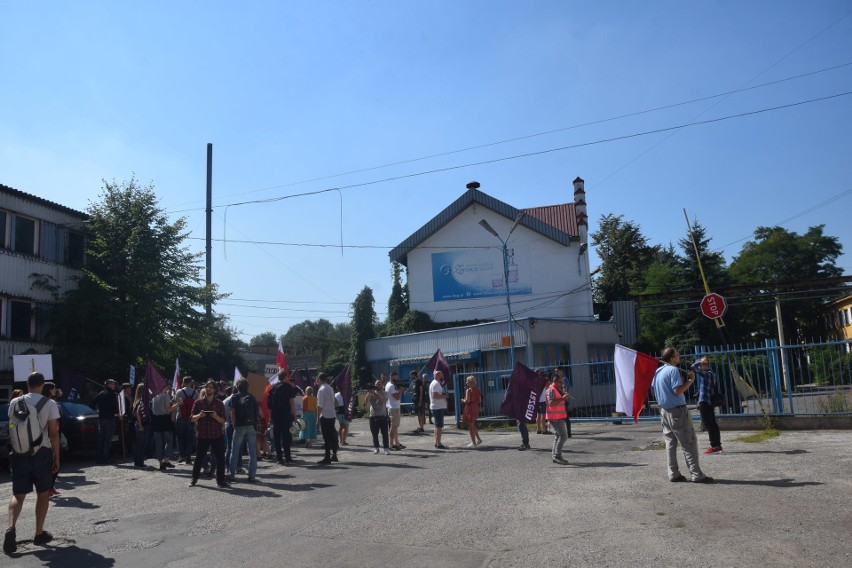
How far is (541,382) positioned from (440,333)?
1734 cm

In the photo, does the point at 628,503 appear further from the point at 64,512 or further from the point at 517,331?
the point at 517,331

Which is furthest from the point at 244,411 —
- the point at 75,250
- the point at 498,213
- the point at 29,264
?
the point at 498,213

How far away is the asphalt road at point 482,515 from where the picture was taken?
6.23 meters

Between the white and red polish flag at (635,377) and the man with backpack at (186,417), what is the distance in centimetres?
809

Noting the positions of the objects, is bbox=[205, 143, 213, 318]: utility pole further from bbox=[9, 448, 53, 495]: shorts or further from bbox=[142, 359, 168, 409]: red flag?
bbox=[9, 448, 53, 495]: shorts

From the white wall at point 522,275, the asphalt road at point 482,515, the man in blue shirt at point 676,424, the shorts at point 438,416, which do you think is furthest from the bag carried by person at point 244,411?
the white wall at point 522,275

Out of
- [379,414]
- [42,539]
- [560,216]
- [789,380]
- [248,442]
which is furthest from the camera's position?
[560,216]

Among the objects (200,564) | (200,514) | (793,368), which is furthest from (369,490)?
(793,368)

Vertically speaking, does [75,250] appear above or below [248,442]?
above

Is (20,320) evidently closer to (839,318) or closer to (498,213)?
(498,213)

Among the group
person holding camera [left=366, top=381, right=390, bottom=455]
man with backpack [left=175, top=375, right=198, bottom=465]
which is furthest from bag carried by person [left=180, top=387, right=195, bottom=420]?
person holding camera [left=366, top=381, right=390, bottom=455]

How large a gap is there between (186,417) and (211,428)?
9.20 ft

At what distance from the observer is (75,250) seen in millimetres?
27703

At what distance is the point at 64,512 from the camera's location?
9734mm
